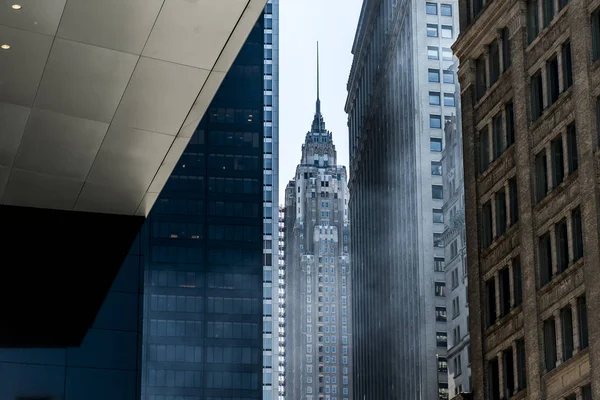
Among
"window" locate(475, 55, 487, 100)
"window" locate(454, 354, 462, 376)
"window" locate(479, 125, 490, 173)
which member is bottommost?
"window" locate(454, 354, 462, 376)

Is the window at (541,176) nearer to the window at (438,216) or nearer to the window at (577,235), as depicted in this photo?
the window at (577,235)

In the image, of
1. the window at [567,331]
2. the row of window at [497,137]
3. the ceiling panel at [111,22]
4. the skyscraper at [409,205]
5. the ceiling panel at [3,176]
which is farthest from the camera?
the skyscraper at [409,205]

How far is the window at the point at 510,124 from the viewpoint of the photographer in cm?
6359

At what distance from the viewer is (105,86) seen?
1435 cm

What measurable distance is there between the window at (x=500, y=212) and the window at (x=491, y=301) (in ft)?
9.92

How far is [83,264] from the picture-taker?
18969 millimetres

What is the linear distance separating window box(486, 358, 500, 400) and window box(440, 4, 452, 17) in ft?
349

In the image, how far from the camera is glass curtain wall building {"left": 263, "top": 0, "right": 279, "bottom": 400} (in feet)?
558

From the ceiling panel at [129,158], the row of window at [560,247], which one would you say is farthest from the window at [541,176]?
the ceiling panel at [129,158]

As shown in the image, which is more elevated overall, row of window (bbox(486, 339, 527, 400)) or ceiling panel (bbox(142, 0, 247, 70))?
row of window (bbox(486, 339, 527, 400))

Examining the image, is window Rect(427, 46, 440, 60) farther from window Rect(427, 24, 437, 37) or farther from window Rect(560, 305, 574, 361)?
window Rect(560, 305, 574, 361)

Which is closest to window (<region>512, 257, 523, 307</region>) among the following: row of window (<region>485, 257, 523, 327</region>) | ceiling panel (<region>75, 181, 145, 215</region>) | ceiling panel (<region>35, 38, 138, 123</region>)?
row of window (<region>485, 257, 523, 327</region>)

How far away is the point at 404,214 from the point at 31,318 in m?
144

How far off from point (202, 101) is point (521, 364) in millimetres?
47483
